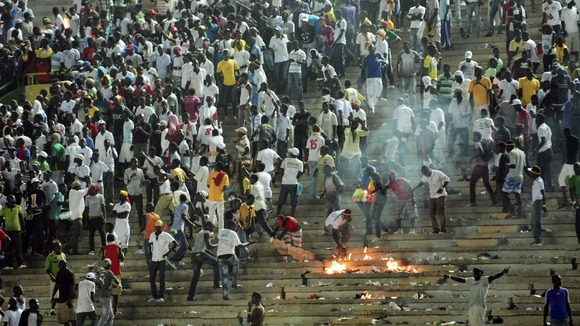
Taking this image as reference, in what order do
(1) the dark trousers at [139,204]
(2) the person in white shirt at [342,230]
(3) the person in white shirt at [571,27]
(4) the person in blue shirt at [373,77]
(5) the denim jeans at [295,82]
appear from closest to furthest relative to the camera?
(2) the person in white shirt at [342,230], (1) the dark trousers at [139,204], (4) the person in blue shirt at [373,77], (3) the person in white shirt at [571,27], (5) the denim jeans at [295,82]

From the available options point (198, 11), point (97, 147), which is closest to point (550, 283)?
point (97, 147)

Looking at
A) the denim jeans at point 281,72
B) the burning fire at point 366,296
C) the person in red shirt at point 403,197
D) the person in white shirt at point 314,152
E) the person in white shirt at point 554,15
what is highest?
the person in white shirt at point 554,15

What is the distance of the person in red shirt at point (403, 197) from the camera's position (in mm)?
36062

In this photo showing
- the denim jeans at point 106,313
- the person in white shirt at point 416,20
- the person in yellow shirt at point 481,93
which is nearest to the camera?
the denim jeans at point 106,313

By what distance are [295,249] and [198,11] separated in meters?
11.5

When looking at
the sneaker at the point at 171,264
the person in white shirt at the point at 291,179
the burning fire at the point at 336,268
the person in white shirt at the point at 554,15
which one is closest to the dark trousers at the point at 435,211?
the burning fire at the point at 336,268

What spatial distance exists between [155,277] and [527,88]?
30.6ft

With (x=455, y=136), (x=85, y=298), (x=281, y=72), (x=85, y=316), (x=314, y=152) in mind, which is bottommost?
(x=85, y=316)

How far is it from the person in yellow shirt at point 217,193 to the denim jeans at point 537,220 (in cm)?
649

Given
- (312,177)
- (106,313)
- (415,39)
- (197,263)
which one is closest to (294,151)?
(312,177)

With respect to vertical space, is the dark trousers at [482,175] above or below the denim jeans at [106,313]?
above

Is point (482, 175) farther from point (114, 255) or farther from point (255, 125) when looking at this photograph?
point (114, 255)

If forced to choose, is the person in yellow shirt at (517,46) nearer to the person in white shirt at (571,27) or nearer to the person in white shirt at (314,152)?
the person in white shirt at (571,27)

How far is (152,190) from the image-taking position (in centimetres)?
3881
